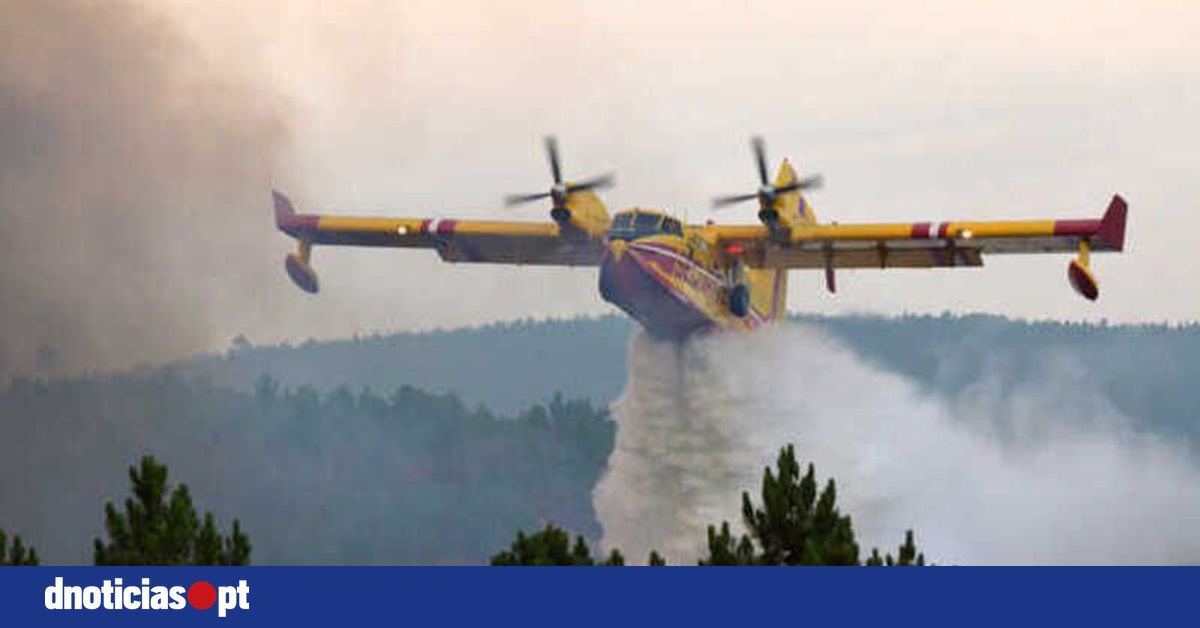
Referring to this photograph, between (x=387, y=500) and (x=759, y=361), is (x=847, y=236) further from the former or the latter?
(x=387, y=500)

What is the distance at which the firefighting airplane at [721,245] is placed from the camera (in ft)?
151

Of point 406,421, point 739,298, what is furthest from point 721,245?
point 406,421

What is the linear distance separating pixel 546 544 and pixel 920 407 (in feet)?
105

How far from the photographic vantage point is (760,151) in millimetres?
48000

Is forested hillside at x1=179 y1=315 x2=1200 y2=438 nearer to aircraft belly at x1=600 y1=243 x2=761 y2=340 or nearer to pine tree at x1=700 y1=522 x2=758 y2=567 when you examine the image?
aircraft belly at x1=600 y1=243 x2=761 y2=340

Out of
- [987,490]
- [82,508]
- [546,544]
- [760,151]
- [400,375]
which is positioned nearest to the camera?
[546,544]

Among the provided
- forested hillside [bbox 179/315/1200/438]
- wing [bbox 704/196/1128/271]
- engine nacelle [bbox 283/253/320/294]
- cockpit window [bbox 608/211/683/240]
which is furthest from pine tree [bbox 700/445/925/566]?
forested hillside [bbox 179/315/1200/438]

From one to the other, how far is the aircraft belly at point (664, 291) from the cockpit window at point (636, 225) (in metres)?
0.35

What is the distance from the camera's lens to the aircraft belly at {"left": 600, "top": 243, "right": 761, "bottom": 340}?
150ft

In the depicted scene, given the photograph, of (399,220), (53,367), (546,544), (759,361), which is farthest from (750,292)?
(546,544)

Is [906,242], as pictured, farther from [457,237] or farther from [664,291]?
[457,237]

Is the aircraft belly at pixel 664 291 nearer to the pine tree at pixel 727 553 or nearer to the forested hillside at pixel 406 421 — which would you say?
the forested hillside at pixel 406 421
